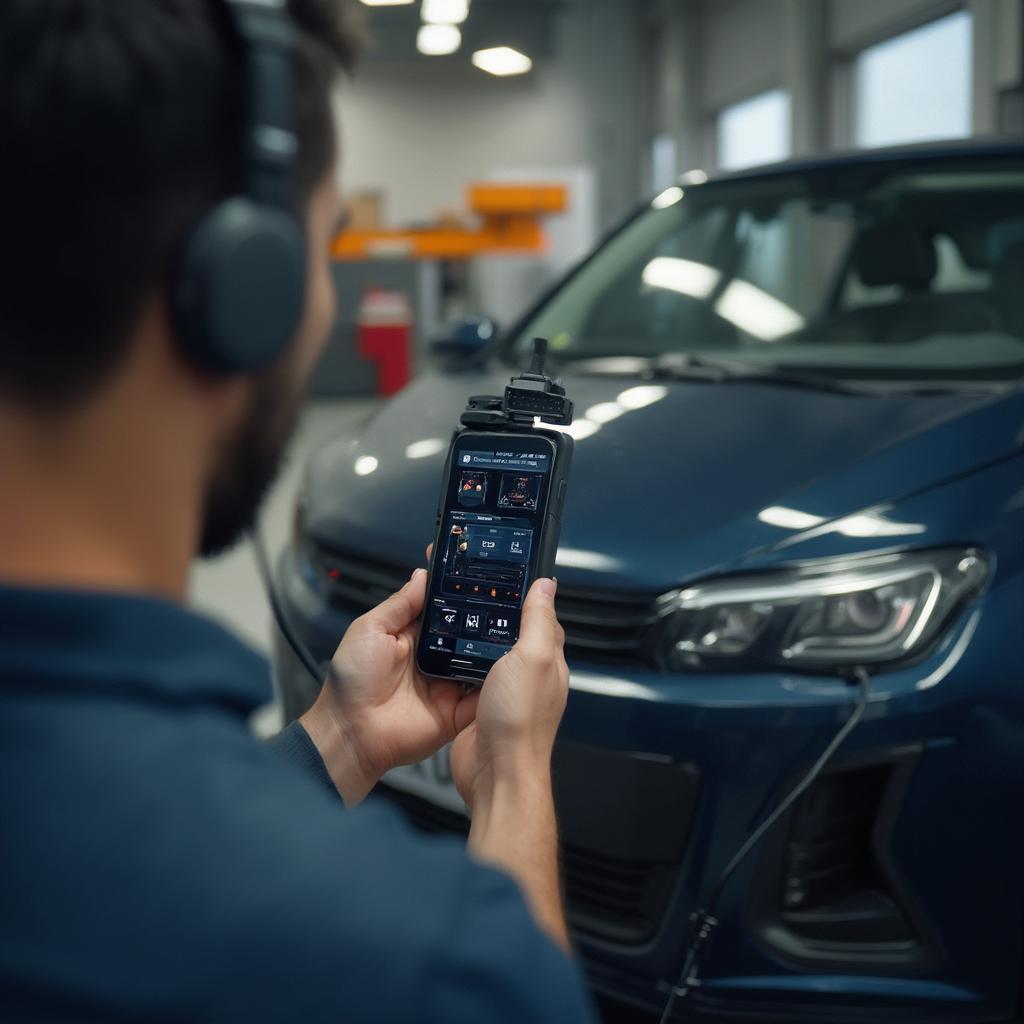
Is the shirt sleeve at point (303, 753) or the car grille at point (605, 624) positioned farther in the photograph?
the car grille at point (605, 624)

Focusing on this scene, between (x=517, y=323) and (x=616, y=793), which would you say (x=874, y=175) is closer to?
(x=517, y=323)

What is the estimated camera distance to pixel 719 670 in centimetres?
134

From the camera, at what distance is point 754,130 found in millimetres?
10578

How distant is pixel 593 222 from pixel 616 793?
11.9 m

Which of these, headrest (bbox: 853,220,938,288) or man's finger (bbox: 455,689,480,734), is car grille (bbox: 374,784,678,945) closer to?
man's finger (bbox: 455,689,480,734)

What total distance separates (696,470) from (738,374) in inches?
15.2

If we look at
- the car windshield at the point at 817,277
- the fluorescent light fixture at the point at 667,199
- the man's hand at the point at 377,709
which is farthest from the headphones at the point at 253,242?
the fluorescent light fixture at the point at 667,199

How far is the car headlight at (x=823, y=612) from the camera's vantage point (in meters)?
1.31

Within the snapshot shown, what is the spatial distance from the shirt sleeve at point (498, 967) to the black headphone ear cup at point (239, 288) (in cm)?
26

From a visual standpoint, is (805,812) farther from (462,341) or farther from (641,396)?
(462,341)

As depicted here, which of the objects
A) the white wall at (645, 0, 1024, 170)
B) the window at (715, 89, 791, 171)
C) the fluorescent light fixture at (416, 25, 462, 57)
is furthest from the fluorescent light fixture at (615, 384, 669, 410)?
the fluorescent light fixture at (416, 25, 462, 57)

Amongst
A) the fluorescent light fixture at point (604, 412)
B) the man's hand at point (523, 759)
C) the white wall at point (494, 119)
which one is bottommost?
the man's hand at point (523, 759)

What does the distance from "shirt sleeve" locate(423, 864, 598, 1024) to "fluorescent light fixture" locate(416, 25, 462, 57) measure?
11463 mm

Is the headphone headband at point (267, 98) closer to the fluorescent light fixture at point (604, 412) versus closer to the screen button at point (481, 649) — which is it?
the screen button at point (481, 649)
